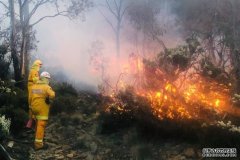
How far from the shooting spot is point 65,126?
11.8 meters

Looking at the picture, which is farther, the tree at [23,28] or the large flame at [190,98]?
the tree at [23,28]

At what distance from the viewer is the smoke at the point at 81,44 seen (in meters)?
27.7

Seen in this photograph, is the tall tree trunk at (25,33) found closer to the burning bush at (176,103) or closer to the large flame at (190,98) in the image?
the burning bush at (176,103)

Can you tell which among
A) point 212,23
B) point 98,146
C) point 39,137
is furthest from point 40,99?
point 212,23

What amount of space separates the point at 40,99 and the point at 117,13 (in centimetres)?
2229

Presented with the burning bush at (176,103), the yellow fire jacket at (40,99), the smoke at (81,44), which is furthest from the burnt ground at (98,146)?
the smoke at (81,44)

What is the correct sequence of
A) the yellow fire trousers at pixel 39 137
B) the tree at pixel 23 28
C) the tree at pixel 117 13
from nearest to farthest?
the yellow fire trousers at pixel 39 137
the tree at pixel 23 28
the tree at pixel 117 13

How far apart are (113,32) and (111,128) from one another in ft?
73.7

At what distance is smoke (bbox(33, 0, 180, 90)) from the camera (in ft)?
90.7

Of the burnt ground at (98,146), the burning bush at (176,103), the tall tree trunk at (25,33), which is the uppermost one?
the tall tree trunk at (25,33)

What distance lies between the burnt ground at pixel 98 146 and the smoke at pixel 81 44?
15.7 metres

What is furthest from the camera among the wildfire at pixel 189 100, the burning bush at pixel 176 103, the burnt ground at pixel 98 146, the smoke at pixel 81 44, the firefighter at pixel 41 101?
the smoke at pixel 81 44

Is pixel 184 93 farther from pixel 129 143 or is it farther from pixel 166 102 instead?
pixel 129 143

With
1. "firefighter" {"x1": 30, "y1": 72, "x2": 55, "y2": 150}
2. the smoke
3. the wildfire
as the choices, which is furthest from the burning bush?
the smoke
